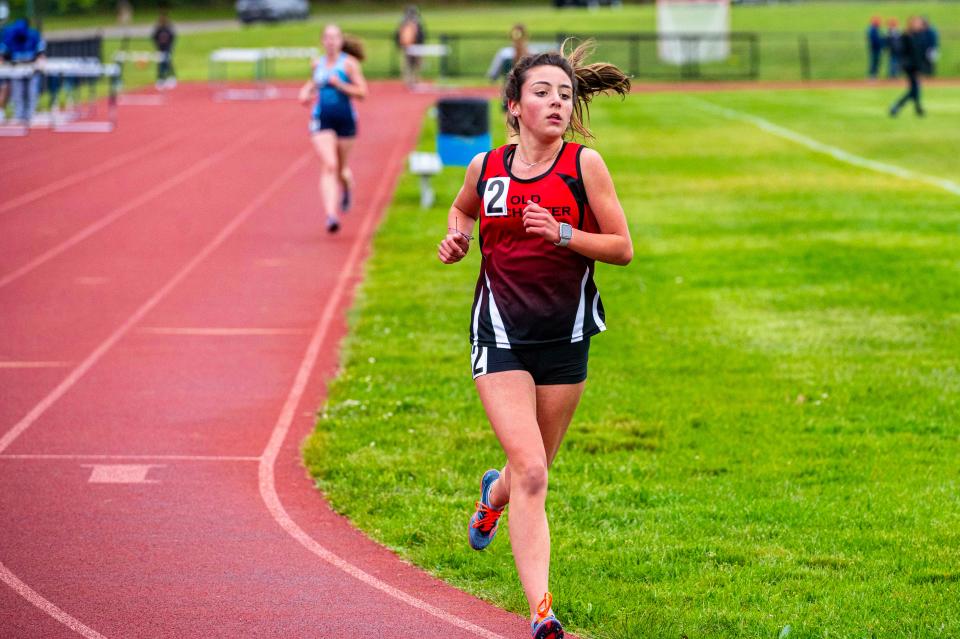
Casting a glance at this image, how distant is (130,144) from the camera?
86.4 feet

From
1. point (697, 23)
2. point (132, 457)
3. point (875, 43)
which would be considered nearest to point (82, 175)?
point (132, 457)

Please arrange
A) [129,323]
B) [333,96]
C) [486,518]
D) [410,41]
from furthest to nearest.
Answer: [410,41] < [333,96] < [129,323] < [486,518]

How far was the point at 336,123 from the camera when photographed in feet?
51.9

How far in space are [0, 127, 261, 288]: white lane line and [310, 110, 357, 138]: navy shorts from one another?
2862 millimetres

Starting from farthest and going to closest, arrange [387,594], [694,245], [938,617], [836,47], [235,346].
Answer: [836,47]
[694,245]
[235,346]
[387,594]
[938,617]

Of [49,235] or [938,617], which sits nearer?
[938,617]

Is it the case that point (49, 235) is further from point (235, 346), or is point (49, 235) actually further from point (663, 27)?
point (663, 27)

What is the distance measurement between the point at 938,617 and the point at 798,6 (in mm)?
76663

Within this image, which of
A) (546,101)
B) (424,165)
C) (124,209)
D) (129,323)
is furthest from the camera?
(124,209)

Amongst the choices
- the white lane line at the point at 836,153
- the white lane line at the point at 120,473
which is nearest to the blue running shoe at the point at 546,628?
the white lane line at the point at 120,473

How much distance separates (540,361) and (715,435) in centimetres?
330

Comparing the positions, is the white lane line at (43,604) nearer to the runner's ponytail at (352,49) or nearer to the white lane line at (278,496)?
the white lane line at (278,496)

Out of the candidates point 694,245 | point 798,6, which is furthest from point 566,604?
point 798,6

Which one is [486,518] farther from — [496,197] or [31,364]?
[31,364]
